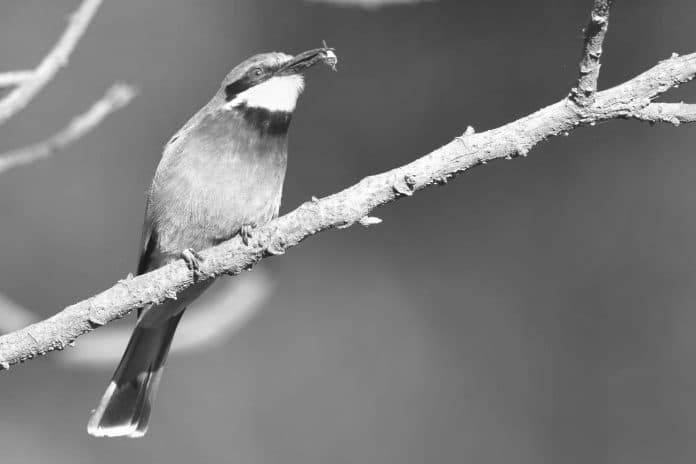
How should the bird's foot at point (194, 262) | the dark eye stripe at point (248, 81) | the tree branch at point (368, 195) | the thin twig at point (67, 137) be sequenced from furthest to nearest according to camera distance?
the dark eye stripe at point (248, 81)
the thin twig at point (67, 137)
the bird's foot at point (194, 262)
the tree branch at point (368, 195)

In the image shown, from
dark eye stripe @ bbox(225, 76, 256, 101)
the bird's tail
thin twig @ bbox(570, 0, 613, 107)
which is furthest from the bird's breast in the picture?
thin twig @ bbox(570, 0, 613, 107)

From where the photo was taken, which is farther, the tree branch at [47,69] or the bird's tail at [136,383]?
the bird's tail at [136,383]

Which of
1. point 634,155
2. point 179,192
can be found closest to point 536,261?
point 634,155

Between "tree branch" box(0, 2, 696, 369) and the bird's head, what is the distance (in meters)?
1.16

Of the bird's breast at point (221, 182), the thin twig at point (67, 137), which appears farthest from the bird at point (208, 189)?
the thin twig at point (67, 137)

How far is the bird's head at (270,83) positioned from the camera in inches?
187

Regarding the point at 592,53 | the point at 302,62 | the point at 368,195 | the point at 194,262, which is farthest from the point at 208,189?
the point at 592,53

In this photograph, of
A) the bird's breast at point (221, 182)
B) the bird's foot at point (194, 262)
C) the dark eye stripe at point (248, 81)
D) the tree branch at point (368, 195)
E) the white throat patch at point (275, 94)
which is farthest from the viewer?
the dark eye stripe at point (248, 81)

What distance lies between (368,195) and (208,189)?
4.37ft

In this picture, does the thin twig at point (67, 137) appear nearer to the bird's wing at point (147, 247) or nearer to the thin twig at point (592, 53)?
the bird's wing at point (147, 247)

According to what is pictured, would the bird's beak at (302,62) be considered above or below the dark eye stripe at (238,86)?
above

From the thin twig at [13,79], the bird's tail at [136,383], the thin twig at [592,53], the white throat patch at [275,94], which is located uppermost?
the white throat patch at [275,94]

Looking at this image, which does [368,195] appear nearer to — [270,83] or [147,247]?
[270,83]

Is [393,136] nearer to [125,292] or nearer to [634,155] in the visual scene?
[634,155]
